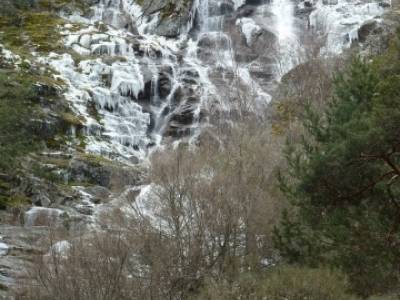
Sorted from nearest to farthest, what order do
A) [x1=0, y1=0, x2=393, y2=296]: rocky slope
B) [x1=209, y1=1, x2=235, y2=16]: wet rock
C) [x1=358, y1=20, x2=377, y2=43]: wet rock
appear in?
[x1=0, y1=0, x2=393, y2=296]: rocky slope
[x1=358, y1=20, x2=377, y2=43]: wet rock
[x1=209, y1=1, x2=235, y2=16]: wet rock

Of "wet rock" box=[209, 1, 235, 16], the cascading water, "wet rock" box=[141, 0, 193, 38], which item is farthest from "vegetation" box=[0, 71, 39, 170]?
"wet rock" box=[209, 1, 235, 16]

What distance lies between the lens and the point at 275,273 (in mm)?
14156

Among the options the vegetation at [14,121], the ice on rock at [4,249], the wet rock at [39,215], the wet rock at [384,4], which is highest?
the wet rock at [384,4]

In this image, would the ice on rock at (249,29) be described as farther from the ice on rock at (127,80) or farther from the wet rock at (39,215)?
the wet rock at (39,215)

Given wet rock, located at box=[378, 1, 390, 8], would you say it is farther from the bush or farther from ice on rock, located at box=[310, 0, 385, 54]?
the bush

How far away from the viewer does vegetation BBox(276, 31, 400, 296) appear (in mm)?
13062

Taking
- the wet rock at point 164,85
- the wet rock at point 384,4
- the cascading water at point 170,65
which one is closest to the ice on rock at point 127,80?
the cascading water at point 170,65

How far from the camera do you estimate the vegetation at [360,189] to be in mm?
13062

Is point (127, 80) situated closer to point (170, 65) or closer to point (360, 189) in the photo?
point (170, 65)

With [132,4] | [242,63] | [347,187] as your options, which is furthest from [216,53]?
[347,187]

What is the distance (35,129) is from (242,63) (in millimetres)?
16930

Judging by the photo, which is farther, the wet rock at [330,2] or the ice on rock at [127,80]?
the wet rock at [330,2]

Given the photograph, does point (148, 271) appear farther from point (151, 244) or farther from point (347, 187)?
point (347, 187)

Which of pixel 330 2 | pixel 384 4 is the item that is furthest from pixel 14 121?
pixel 384 4
